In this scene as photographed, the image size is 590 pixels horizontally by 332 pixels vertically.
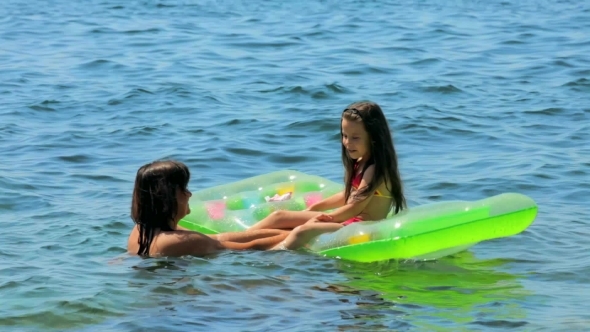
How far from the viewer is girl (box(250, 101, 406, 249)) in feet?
20.2

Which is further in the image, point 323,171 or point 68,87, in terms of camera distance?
point 68,87

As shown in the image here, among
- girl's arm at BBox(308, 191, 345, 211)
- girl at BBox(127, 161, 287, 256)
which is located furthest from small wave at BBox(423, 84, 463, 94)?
girl at BBox(127, 161, 287, 256)

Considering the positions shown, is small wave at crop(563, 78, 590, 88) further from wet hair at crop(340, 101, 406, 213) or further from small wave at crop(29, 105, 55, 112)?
wet hair at crop(340, 101, 406, 213)

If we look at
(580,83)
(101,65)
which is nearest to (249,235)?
(580,83)

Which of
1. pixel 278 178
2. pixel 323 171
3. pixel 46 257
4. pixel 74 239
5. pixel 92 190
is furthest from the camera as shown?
pixel 323 171

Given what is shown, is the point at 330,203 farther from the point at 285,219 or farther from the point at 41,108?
the point at 41,108

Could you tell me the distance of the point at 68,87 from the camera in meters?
12.3

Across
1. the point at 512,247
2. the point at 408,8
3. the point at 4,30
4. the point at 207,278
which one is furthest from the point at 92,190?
the point at 408,8

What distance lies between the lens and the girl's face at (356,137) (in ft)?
20.2

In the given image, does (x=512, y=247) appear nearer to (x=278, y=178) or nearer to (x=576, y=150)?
(x=278, y=178)

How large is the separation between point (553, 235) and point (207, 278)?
2.47m

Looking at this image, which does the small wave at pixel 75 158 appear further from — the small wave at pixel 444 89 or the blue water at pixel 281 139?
the small wave at pixel 444 89

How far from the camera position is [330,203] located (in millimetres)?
6527

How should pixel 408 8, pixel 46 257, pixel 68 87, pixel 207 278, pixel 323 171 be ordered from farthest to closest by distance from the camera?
pixel 408 8 → pixel 68 87 → pixel 323 171 → pixel 46 257 → pixel 207 278
